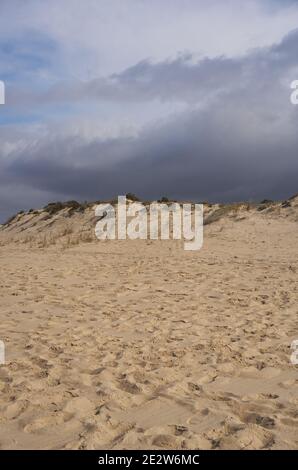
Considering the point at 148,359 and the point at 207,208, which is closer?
the point at 148,359

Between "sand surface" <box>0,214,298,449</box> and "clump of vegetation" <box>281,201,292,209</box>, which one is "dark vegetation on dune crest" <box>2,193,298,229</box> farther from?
"sand surface" <box>0,214,298,449</box>

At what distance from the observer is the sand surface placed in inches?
133

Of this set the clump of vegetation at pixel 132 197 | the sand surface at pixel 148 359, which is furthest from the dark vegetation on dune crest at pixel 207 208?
the sand surface at pixel 148 359

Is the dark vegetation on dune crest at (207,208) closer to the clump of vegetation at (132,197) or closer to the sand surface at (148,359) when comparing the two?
the clump of vegetation at (132,197)

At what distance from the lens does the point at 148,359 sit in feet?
16.5

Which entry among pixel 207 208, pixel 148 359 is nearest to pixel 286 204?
pixel 207 208

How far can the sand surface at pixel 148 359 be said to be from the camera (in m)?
3.38

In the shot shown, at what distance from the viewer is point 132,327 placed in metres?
6.39

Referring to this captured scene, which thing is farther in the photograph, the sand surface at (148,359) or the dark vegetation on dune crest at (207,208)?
the dark vegetation on dune crest at (207,208)

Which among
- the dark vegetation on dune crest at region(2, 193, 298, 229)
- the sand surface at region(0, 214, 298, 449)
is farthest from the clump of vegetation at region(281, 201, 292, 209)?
the sand surface at region(0, 214, 298, 449)

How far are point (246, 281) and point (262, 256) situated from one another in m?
4.62

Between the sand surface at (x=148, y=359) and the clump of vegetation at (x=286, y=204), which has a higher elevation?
the clump of vegetation at (x=286, y=204)

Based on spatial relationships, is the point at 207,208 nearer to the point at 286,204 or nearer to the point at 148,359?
the point at 286,204
